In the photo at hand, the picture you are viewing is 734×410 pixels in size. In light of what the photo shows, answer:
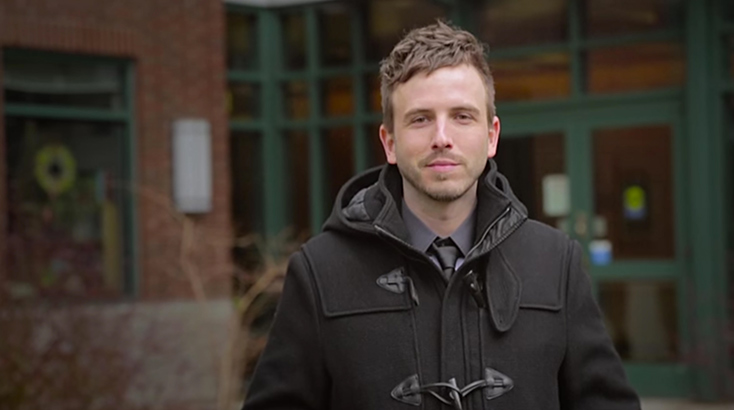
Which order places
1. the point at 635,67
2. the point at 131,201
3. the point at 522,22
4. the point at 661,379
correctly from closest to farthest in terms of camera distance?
the point at 131,201 → the point at 661,379 → the point at 635,67 → the point at 522,22

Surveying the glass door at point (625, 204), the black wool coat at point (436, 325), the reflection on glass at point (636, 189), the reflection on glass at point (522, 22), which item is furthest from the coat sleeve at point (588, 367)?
the reflection on glass at point (522, 22)

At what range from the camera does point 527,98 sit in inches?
436

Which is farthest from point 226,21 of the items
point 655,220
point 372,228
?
point 372,228

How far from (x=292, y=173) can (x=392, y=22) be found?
73.4 inches

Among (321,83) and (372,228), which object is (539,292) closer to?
(372,228)

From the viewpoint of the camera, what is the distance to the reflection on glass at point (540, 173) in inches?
431

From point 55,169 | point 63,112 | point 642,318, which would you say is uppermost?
point 63,112

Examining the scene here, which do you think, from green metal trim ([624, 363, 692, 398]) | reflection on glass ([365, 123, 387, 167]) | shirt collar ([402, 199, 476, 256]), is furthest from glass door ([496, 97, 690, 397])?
shirt collar ([402, 199, 476, 256])

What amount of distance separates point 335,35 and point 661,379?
456 cm

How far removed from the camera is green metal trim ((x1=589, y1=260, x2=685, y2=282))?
1034cm

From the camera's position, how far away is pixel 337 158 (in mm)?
12047

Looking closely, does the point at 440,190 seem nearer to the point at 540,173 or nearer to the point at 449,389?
the point at 449,389

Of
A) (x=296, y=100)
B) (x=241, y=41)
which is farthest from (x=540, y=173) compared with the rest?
(x=241, y=41)

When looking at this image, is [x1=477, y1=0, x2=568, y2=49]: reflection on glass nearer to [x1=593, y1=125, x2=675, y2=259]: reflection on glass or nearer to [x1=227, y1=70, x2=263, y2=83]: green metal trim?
[x1=593, y1=125, x2=675, y2=259]: reflection on glass
